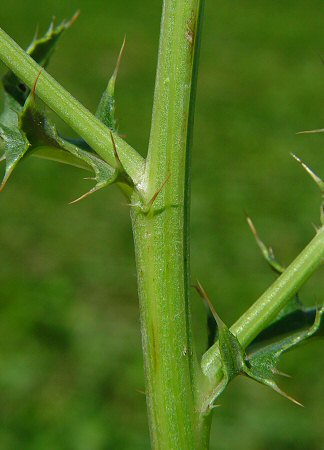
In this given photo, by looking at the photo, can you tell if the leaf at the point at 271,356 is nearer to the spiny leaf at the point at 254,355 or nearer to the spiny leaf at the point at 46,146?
the spiny leaf at the point at 254,355

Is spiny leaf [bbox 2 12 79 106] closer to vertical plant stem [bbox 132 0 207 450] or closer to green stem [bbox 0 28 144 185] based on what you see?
green stem [bbox 0 28 144 185]

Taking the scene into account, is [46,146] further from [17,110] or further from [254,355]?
[254,355]

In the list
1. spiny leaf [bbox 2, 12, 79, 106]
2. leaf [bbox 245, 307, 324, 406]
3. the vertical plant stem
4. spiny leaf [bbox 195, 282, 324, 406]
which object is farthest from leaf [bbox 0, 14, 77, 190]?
leaf [bbox 245, 307, 324, 406]

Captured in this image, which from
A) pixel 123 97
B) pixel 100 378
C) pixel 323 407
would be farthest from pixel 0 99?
pixel 323 407

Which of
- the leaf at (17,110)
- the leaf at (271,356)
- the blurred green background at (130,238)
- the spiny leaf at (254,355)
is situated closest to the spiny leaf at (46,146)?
the leaf at (17,110)

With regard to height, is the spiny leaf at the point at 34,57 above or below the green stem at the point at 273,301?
above

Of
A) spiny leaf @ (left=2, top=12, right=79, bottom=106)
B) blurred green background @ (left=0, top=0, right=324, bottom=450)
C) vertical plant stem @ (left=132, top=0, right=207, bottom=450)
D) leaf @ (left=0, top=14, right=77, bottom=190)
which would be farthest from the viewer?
blurred green background @ (left=0, top=0, right=324, bottom=450)
